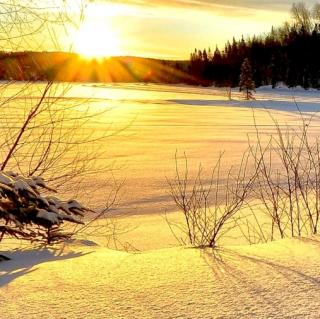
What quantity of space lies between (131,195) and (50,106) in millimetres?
3238

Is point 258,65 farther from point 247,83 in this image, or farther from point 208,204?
point 208,204

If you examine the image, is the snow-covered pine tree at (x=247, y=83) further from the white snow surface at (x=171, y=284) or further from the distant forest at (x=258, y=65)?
the white snow surface at (x=171, y=284)

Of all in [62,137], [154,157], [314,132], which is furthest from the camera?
[314,132]

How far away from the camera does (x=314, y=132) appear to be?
1680 centimetres

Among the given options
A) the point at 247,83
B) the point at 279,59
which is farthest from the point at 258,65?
the point at 247,83

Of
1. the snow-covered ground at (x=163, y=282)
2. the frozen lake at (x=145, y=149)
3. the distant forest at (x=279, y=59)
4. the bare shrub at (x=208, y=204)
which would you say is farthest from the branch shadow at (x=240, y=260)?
the distant forest at (x=279, y=59)

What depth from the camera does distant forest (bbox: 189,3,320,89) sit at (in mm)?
69125

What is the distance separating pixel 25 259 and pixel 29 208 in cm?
43

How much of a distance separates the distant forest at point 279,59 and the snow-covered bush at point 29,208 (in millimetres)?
67623

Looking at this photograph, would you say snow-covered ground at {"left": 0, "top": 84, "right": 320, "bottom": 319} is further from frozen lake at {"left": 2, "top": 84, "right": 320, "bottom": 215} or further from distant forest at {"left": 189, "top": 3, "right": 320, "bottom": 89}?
distant forest at {"left": 189, "top": 3, "right": 320, "bottom": 89}

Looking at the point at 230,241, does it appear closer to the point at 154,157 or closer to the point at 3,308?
the point at 3,308

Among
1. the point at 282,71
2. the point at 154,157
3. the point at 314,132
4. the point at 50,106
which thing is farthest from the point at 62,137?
the point at 282,71

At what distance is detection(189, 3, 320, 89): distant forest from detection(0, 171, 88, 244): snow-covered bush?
6762 centimetres

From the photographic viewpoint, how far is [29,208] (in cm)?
387
